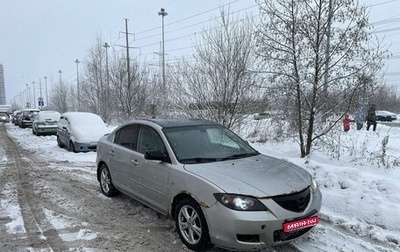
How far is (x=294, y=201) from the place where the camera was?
3.89 metres

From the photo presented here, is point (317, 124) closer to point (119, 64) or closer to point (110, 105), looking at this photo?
point (119, 64)

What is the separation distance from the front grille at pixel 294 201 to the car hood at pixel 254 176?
5 centimetres

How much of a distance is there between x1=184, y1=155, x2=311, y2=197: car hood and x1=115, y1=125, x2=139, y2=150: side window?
169 cm

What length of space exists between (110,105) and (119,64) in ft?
13.7

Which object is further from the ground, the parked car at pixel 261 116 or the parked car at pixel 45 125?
the parked car at pixel 261 116

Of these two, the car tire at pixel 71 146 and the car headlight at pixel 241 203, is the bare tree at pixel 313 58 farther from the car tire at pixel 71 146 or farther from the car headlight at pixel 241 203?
the car tire at pixel 71 146

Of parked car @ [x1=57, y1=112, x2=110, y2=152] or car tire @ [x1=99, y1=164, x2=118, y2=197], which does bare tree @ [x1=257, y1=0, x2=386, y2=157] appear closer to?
car tire @ [x1=99, y1=164, x2=118, y2=197]

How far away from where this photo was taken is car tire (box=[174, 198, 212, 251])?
4.02 metres

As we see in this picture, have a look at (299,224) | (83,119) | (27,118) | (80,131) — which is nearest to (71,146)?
(80,131)

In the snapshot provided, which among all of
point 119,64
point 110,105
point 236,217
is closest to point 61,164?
point 236,217

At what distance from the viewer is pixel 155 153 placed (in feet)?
15.6

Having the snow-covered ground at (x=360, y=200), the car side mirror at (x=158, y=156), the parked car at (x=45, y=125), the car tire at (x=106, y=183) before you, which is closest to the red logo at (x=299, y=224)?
the snow-covered ground at (x=360, y=200)

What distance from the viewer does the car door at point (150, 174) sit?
4.72 m

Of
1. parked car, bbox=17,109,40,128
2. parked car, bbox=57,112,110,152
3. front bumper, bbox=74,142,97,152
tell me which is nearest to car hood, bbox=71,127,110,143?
parked car, bbox=57,112,110,152
